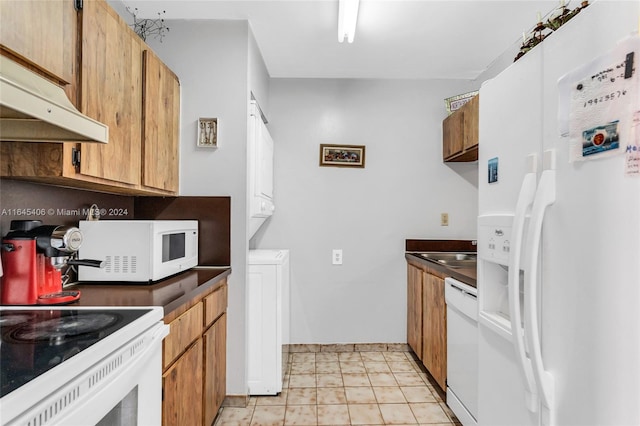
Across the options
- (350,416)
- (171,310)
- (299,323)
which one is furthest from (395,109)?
(171,310)

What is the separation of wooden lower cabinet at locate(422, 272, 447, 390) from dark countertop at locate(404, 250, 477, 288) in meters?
0.08

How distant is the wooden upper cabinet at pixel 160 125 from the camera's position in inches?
78.2

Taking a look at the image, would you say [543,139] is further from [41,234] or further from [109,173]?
[41,234]

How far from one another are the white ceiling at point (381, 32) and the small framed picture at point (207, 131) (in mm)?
644

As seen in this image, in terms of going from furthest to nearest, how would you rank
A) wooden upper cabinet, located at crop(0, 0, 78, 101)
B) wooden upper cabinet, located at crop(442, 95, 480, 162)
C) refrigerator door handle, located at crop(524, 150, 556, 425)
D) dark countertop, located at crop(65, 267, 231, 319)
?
wooden upper cabinet, located at crop(442, 95, 480, 162), dark countertop, located at crop(65, 267, 231, 319), wooden upper cabinet, located at crop(0, 0, 78, 101), refrigerator door handle, located at crop(524, 150, 556, 425)

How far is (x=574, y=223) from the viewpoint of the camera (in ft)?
3.09

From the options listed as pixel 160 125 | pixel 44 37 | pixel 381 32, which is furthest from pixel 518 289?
pixel 381 32

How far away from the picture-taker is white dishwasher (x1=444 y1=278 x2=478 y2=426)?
1.92 m

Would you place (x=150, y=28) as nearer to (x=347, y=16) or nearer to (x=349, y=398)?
(x=347, y=16)

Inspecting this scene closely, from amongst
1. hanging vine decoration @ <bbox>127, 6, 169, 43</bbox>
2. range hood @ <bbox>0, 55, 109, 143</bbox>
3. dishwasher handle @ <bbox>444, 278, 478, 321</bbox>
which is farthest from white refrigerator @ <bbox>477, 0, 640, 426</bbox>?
hanging vine decoration @ <bbox>127, 6, 169, 43</bbox>

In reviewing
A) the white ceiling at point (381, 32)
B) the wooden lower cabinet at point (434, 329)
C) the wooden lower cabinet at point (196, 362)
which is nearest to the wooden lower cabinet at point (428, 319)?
the wooden lower cabinet at point (434, 329)

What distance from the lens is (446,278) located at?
2.37 m

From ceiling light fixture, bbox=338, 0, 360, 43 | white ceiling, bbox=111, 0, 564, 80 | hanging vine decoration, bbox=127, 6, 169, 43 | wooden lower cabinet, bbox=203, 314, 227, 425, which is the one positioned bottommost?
wooden lower cabinet, bbox=203, 314, 227, 425

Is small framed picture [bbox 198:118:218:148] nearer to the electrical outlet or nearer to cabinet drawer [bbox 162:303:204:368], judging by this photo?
cabinet drawer [bbox 162:303:204:368]
